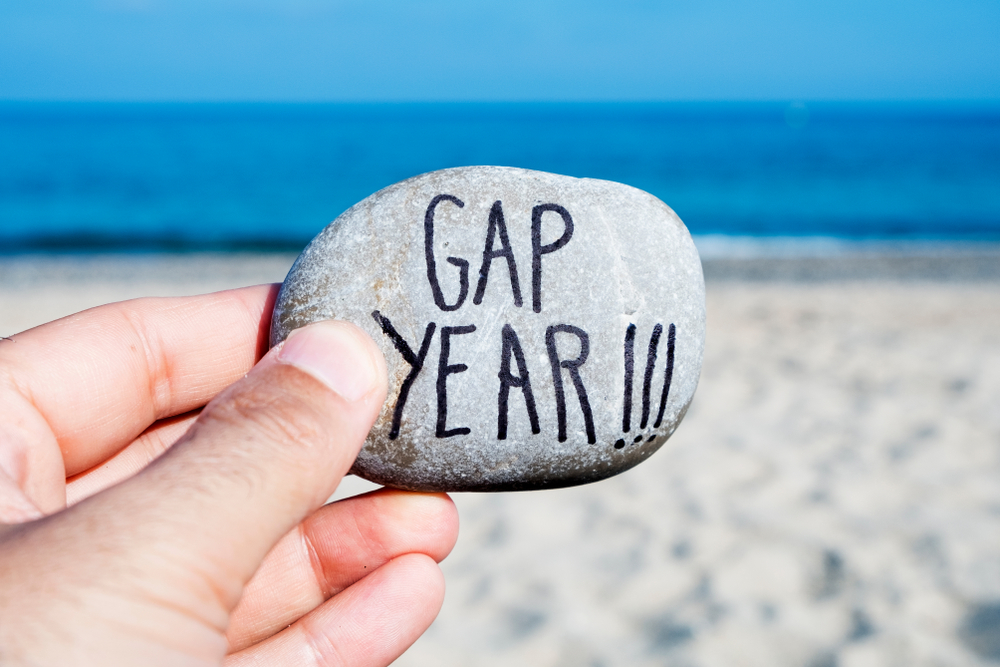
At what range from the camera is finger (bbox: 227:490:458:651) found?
1901mm

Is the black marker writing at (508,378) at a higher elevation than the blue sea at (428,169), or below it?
higher

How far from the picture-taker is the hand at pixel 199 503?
110 cm

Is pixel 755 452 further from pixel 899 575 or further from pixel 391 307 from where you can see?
pixel 391 307

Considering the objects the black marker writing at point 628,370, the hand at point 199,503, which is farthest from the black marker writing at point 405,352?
the black marker writing at point 628,370

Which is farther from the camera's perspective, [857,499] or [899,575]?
[857,499]

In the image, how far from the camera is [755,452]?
3.85 metres

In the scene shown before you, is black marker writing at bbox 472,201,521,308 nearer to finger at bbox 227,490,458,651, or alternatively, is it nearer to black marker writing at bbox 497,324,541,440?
black marker writing at bbox 497,324,541,440

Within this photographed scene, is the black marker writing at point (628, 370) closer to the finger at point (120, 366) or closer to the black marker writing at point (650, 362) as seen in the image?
the black marker writing at point (650, 362)

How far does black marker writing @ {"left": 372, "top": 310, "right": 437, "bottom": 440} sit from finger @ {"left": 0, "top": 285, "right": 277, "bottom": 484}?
0.64 metres

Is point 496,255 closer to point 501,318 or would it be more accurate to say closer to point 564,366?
point 501,318

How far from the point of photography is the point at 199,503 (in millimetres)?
1172

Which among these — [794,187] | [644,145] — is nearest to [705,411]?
[794,187]

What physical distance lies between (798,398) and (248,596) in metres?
3.62

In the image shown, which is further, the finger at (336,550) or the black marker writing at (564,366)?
the finger at (336,550)
